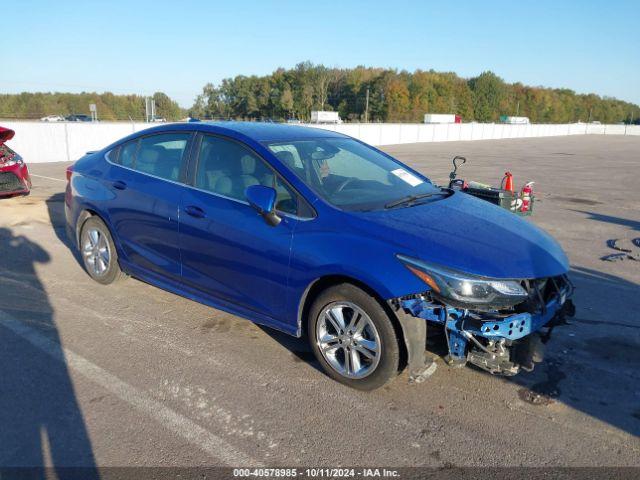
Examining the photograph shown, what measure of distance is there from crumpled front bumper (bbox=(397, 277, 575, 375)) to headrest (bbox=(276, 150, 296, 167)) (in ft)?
4.47

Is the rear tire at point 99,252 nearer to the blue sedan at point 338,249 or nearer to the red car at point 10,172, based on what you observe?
the blue sedan at point 338,249

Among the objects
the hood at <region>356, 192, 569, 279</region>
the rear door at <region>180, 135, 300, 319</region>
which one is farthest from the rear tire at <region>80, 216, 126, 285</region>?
the hood at <region>356, 192, 569, 279</region>

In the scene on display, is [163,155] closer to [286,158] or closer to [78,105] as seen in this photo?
[286,158]

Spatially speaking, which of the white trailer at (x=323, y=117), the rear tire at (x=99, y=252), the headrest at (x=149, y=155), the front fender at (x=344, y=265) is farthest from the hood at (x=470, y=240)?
the white trailer at (x=323, y=117)

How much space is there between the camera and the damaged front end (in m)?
3.12

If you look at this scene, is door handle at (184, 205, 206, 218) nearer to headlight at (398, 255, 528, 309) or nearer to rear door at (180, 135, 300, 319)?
rear door at (180, 135, 300, 319)

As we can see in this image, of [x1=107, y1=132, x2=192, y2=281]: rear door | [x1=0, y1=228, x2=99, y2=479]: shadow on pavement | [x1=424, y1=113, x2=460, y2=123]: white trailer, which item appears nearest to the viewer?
[x1=0, y1=228, x2=99, y2=479]: shadow on pavement

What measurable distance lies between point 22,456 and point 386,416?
201 centimetres

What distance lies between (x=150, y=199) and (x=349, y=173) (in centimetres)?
173

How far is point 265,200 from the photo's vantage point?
3.57 metres

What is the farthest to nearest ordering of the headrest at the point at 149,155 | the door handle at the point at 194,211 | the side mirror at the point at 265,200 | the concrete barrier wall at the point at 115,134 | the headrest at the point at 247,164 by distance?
the concrete barrier wall at the point at 115,134 → the headrest at the point at 149,155 → the door handle at the point at 194,211 → the headrest at the point at 247,164 → the side mirror at the point at 265,200

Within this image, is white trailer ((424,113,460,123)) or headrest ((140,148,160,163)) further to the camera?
white trailer ((424,113,460,123))

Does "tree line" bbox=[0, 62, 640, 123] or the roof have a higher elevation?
"tree line" bbox=[0, 62, 640, 123]

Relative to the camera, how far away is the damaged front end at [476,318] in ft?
10.2
